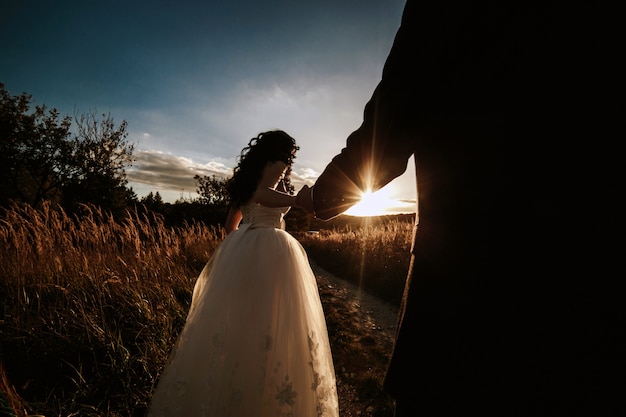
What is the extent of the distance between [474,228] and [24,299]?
16.1 ft

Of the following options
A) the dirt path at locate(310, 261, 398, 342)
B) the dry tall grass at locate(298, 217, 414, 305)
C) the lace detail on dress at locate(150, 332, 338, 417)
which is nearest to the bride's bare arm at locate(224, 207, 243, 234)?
the lace detail on dress at locate(150, 332, 338, 417)

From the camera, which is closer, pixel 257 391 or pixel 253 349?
pixel 257 391

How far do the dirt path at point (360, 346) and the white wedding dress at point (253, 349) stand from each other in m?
0.88

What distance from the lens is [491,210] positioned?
704 mm

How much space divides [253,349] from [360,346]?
2500 millimetres

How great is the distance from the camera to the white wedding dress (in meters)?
2.12

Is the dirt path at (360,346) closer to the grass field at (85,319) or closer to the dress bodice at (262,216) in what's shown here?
the grass field at (85,319)

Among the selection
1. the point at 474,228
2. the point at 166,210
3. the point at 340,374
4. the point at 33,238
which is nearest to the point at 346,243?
the point at 340,374

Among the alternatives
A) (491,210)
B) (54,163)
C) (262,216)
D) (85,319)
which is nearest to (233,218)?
(262,216)

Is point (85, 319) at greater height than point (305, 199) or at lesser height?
lesser

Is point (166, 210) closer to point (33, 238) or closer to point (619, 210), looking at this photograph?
point (33, 238)

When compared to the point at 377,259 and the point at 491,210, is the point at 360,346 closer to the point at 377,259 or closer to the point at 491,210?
the point at 491,210

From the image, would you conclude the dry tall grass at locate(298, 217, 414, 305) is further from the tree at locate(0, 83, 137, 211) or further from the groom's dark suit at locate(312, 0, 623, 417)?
the tree at locate(0, 83, 137, 211)

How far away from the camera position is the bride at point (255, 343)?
2.12 m
